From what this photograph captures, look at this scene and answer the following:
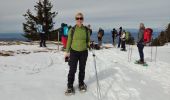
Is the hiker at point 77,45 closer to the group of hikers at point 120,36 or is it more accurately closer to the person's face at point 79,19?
the person's face at point 79,19

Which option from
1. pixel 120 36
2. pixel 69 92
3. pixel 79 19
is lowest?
pixel 69 92

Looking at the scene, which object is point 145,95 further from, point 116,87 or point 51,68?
point 51,68

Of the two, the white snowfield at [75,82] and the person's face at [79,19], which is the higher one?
the person's face at [79,19]

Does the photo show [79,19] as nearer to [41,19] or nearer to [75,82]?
[75,82]

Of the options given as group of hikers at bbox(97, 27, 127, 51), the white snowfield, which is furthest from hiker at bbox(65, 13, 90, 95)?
group of hikers at bbox(97, 27, 127, 51)

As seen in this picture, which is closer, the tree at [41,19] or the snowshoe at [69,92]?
the snowshoe at [69,92]

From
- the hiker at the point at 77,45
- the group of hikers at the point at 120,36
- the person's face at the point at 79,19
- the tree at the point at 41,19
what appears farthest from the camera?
the tree at the point at 41,19

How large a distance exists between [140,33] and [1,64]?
7757 millimetres

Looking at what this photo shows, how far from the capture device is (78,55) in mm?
10227

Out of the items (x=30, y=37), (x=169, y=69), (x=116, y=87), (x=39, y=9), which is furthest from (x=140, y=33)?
(x=30, y=37)

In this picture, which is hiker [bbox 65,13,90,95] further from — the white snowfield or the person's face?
the white snowfield

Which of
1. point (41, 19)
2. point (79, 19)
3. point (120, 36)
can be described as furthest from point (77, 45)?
point (41, 19)

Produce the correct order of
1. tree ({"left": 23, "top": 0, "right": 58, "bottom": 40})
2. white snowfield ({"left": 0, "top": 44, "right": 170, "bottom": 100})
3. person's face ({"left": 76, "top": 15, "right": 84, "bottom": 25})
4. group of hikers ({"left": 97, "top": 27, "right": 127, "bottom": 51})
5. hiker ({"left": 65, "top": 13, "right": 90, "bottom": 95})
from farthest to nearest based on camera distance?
tree ({"left": 23, "top": 0, "right": 58, "bottom": 40}) < group of hikers ({"left": 97, "top": 27, "right": 127, "bottom": 51}) < white snowfield ({"left": 0, "top": 44, "right": 170, "bottom": 100}) < hiker ({"left": 65, "top": 13, "right": 90, "bottom": 95}) < person's face ({"left": 76, "top": 15, "right": 84, "bottom": 25})

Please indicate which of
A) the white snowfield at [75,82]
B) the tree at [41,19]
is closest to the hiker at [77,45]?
the white snowfield at [75,82]
